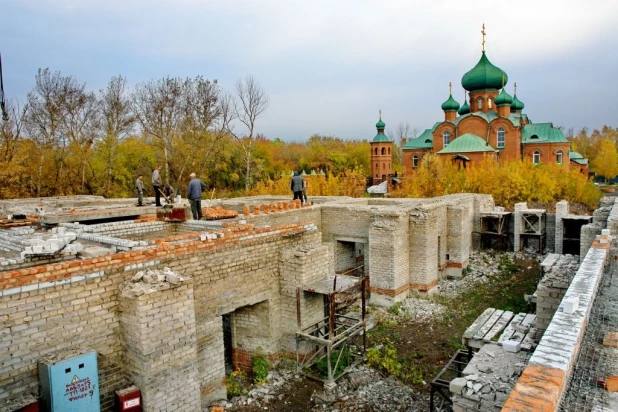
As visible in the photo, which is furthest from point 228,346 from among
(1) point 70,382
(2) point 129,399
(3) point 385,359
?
(1) point 70,382

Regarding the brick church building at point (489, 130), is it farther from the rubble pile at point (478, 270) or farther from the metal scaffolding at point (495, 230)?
the rubble pile at point (478, 270)

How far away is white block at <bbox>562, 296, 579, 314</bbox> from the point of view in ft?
15.8

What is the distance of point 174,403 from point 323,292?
290 centimetres

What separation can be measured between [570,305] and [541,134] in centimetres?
3336

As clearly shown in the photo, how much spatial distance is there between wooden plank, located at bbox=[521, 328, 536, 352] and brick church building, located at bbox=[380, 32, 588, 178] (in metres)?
26.3

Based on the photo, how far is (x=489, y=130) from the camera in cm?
3366

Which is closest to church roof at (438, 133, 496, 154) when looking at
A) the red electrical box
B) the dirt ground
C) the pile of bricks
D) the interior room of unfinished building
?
the dirt ground

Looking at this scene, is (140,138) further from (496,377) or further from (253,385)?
(496,377)

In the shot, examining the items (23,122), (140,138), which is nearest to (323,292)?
(23,122)

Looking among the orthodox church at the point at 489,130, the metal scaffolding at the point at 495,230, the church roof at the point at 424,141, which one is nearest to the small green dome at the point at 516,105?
the orthodox church at the point at 489,130

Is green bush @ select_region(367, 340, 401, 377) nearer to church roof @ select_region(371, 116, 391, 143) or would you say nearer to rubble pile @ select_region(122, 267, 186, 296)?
rubble pile @ select_region(122, 267, 186, 296)

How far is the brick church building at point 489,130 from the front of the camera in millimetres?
32250

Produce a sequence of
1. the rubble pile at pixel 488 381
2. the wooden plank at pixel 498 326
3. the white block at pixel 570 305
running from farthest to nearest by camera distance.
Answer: the wooden plank at pixel 498 326
the white block at pixel 570 305
the rubble pile at pixel 488 381

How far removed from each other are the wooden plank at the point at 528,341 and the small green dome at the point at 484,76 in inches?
1276
